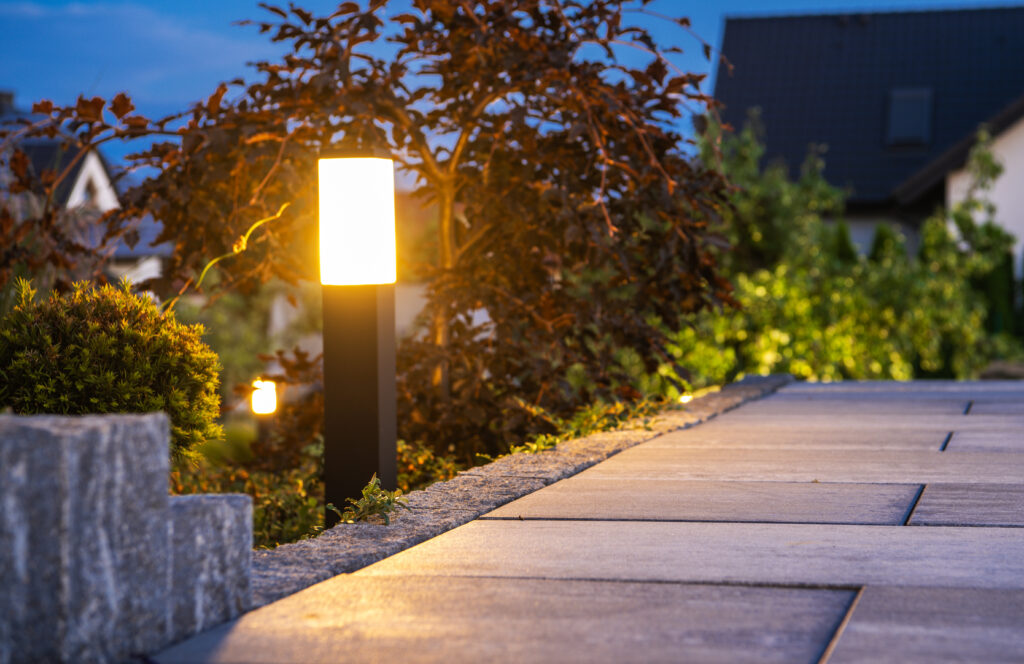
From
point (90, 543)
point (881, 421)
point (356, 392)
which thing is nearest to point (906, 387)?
point (881, 421)

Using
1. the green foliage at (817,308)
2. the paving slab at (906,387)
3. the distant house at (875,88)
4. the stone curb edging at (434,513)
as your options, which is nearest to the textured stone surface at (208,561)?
the stone curb edging at (434,513)

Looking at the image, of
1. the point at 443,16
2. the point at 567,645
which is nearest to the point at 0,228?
the point at 443,16

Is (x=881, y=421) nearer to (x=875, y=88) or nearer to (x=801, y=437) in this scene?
(x=801, y=437)

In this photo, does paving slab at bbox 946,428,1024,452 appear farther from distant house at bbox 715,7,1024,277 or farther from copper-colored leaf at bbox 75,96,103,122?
distant house at bbox 715,7,1024,277

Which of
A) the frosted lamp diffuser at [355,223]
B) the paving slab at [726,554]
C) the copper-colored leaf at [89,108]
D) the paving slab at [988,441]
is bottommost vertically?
the paving slab at [726,554]

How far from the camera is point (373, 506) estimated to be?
3916 mm

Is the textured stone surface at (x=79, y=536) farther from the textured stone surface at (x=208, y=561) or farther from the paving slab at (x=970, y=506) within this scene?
the paving slab at (x=970, y=506)

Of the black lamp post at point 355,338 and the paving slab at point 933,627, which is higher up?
the black lamp post at point 355,338

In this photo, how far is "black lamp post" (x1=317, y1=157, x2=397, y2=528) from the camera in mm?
4324

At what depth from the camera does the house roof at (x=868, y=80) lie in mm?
22422

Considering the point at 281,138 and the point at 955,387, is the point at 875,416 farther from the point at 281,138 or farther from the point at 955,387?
the point at 281,138

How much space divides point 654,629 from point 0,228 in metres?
4.56

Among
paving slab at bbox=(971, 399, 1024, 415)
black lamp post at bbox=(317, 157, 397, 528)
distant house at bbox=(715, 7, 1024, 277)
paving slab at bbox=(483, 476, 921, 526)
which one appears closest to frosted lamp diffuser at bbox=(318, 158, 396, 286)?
black lamp post at bbox=(317, 157, 397, 528)

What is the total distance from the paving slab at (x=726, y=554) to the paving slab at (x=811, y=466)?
3.29ft
